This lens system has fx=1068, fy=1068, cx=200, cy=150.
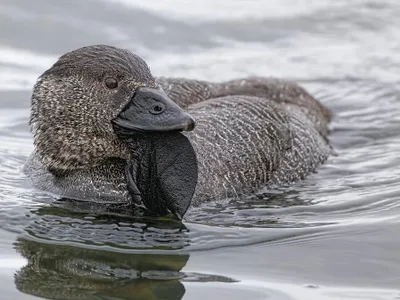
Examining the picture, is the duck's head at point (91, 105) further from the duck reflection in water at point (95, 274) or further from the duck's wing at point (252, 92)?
the duck's wing at point (252, 92)

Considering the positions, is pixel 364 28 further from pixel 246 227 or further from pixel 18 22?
pixel 246 227

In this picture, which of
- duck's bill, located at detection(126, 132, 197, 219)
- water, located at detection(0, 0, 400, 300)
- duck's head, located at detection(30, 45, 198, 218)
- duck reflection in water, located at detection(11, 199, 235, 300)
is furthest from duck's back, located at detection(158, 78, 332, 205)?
duck's head, located at detection(30, 45, 198, 218)

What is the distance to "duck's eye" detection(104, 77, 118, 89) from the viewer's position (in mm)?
8484

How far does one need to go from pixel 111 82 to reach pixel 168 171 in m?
0.84

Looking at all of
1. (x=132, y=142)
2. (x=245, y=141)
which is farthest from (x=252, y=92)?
→ (x=132, y=142)

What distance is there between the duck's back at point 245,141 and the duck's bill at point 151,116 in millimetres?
940

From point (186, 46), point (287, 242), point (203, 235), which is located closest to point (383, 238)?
point (287, 242)

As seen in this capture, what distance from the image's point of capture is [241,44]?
50.4 feet

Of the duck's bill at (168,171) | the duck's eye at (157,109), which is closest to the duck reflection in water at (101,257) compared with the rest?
the duck's bill at (168,171)

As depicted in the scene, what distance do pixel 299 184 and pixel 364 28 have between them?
21.7 ft

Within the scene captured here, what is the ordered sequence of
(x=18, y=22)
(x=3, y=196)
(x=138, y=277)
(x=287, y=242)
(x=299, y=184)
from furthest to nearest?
(x=18, y=22) → (x=299, y=184) → (x=3, y=196) → (x=287, y=242) → (x=138, y=277)

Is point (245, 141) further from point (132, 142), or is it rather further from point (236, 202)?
point (132, 142)

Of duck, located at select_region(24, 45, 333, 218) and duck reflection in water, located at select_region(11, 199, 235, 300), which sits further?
duck, located at select_region(24, 45, 333, 218)

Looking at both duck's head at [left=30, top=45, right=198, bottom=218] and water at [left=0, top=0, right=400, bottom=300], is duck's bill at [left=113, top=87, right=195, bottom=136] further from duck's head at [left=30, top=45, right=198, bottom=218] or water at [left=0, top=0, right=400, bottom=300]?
water at [left=0, top=0, right=400, bottom=300]
